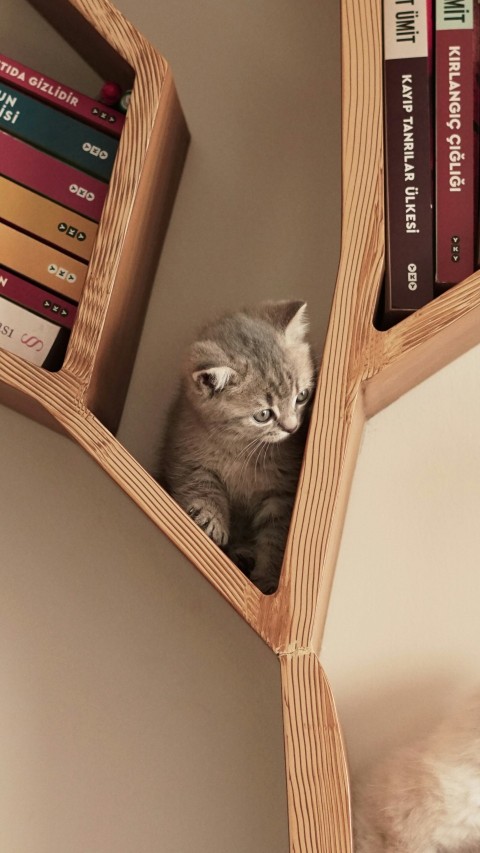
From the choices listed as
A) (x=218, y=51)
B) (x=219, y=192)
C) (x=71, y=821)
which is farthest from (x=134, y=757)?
(x=218, y=51)

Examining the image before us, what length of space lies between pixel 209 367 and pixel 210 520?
0.16m

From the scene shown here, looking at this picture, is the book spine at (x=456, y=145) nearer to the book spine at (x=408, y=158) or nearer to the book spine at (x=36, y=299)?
the book spine at (x=408, y=158)

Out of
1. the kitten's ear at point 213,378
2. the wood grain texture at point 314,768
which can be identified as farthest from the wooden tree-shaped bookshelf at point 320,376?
the kitten's ear at point 213,378

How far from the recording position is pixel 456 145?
2.64ft

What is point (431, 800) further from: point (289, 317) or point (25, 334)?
point (25, 334)

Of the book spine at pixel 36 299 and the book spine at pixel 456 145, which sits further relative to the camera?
the book spine at pixel 36 299

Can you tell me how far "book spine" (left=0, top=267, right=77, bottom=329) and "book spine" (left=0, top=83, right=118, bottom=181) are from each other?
0.16 metres

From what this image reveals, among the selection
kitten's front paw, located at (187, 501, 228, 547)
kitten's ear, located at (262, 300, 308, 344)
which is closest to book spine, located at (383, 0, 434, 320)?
kitten's ear, located at (262, 300, 308, 344)

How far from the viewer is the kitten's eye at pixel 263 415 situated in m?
0.85

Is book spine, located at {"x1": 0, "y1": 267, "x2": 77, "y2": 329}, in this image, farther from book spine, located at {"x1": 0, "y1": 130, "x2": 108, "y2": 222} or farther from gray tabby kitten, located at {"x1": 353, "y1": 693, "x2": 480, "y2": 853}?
gray tabby kitten, located at {"x1": 353, "y1": 693, "x2": 480, "y2": 853}

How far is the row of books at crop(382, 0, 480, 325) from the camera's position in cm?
80

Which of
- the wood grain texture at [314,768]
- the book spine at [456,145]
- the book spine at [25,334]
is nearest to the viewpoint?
the wood grain texture at [314,768]

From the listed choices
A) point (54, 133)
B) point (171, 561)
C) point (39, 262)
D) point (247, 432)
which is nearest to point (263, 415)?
point (247, 432)

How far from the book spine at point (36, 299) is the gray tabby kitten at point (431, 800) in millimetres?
592
